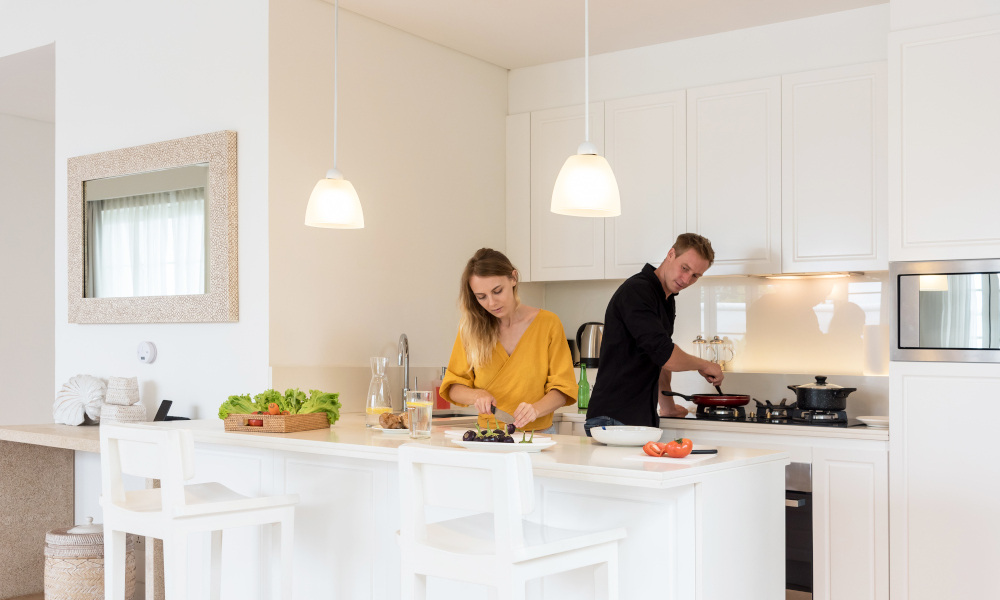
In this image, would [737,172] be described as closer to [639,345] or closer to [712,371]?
[712,371]

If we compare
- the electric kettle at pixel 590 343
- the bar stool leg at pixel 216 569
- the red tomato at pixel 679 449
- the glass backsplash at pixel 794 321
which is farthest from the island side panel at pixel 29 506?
the red tomato at pixel 679 449

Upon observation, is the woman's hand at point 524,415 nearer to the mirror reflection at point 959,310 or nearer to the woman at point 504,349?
the woman at point 504,349

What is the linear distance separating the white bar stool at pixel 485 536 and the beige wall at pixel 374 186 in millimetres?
1702

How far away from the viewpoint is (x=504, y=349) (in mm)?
3334

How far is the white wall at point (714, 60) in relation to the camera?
385cm

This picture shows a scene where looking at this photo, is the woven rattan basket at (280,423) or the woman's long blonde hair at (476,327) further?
the woman's long blonde hair at (476,327)

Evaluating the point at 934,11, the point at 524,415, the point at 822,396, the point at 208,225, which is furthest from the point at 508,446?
the point at 934,11

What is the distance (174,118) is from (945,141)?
10.1 feet

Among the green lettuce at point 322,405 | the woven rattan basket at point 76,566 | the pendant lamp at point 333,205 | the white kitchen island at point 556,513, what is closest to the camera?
the white kitchen island at point 556,513

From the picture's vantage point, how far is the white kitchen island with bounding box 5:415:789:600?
2033 mm

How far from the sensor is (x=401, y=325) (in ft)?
13.5

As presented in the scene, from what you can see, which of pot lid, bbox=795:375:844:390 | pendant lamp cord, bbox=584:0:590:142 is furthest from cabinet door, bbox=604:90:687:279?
pot lid, bbox=795:375:844:390

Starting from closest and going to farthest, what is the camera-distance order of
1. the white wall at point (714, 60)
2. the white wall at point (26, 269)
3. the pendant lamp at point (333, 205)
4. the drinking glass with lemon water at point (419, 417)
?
1. the drinking glass with lemon water at point (419, 417)
2. the pendant lamp at point (333, 205)
3. the white wall at point (714, 60)
4. the white wall at point (26, 269)

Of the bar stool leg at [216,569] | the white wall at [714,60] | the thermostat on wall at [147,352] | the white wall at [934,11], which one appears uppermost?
the white wall at [714,60]
